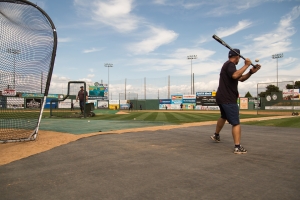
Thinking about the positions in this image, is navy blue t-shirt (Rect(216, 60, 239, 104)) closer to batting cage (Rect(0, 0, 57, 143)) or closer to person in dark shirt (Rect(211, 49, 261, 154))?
person in dark shirt (Rect(211, 49, 261, 154))

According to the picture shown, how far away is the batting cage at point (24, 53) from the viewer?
610 cm

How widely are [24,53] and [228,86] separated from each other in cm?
534

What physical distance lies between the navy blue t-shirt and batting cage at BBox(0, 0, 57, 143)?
4.43 meters

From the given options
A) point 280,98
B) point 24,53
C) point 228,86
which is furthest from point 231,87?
point 280,98

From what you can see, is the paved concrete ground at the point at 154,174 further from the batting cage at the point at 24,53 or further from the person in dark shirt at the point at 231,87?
the batting cage at the point at 24,53

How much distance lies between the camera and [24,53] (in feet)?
21.1

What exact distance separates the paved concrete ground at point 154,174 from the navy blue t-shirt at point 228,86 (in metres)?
0.99

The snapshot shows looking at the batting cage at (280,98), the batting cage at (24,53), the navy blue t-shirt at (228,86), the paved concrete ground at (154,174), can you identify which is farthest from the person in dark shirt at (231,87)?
the batting cage at (280,98)

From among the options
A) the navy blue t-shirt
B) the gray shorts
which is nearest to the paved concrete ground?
the gray shorts

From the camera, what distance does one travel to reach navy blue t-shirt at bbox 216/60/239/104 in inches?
181

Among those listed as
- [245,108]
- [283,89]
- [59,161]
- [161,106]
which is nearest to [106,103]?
[161,106]

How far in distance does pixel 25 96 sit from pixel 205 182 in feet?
19.9

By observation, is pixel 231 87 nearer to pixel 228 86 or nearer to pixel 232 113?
pixel 228 86

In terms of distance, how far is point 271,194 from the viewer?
7.22ft
